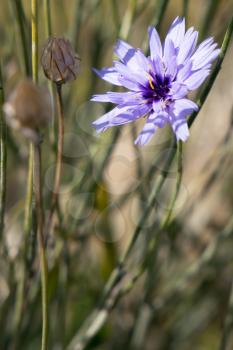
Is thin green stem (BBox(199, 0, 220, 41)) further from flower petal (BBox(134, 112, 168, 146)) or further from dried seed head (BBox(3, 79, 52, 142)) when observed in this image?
dried seed head (BBox(3, 79, 52, 142))

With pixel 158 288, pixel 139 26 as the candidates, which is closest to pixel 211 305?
pixel 158 288

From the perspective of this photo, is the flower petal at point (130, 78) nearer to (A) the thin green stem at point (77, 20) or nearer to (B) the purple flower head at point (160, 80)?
(B) the purple flower head at point (160, 80)

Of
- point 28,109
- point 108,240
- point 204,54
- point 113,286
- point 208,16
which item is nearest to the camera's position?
point 28,109

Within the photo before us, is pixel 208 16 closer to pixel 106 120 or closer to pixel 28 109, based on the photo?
pixel 106 120

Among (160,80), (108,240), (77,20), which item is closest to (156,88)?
(160,80)

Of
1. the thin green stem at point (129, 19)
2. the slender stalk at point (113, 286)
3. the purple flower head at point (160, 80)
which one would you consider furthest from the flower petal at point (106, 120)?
the thin green stem at point (129, 19)
